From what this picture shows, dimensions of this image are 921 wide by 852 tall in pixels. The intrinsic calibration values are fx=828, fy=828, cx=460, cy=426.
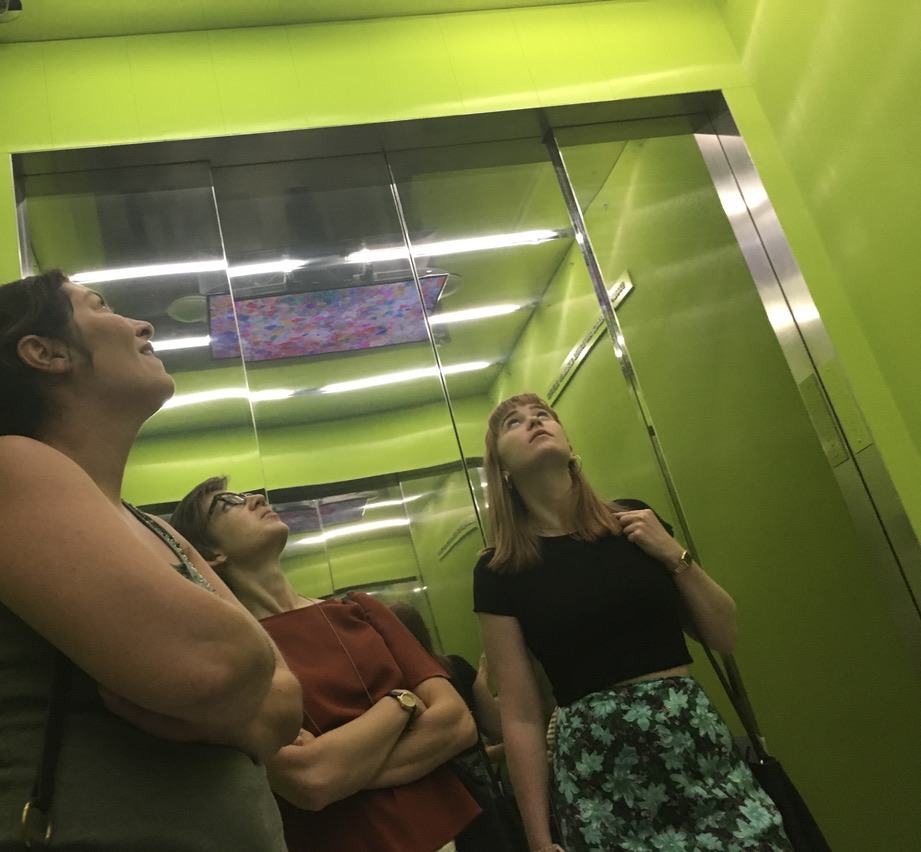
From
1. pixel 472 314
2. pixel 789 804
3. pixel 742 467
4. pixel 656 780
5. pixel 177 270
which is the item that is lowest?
pixel 789 804

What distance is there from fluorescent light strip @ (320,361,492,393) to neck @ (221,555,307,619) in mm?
734

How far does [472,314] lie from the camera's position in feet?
9.30

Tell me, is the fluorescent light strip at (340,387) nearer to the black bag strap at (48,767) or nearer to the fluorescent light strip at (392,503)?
the fluorescent light strip at (392,503)

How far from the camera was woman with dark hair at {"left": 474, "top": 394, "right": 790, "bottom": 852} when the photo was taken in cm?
171

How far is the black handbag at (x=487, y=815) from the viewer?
5.73 ft

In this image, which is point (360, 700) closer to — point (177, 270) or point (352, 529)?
point (352, 529)

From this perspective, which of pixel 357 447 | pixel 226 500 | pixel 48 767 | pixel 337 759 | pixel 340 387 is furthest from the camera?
pixel 340 387

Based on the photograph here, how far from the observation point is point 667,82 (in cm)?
311

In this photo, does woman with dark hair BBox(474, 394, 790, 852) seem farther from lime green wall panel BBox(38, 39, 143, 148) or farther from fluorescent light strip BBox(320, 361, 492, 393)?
lime green wall panel BBox(38, 39, 143, 148)

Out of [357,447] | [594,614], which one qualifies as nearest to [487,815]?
[594,614]

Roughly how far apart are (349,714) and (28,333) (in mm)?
1008

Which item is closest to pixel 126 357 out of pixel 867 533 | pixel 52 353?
pixel 52 353

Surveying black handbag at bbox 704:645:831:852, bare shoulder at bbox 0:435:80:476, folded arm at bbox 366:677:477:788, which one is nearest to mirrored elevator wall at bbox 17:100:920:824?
folded arm at bbox 366:677:477:788

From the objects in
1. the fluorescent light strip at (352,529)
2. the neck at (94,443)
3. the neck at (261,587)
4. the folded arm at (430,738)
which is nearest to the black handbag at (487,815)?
the folded arm at (430,738)
